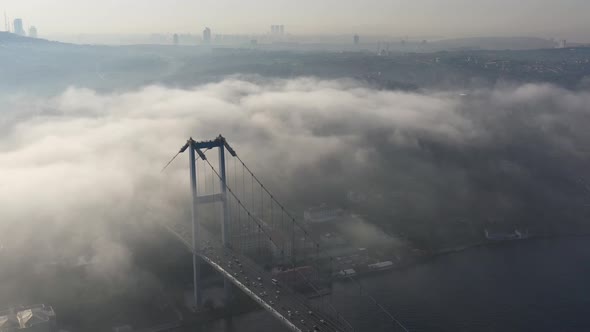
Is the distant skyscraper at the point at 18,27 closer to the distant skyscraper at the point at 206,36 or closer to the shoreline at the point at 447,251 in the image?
the distant skyscraper at the point at 206,36

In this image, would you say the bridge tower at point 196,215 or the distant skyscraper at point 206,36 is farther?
the distant skyscraper at point 206,36

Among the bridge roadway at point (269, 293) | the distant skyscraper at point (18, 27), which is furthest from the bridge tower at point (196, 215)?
the distant skyscraper at point (18, 27)

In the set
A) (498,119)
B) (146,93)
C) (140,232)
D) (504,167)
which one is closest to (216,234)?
(140,232)

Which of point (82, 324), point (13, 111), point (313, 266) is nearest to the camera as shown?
point (82, 324)

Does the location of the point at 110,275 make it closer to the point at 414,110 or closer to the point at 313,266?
the point at 313,266

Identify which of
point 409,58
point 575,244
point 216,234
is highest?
point 409,58

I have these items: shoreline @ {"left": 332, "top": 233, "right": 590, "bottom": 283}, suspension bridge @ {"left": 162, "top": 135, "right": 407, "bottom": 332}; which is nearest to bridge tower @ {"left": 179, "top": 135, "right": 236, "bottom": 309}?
suspension bridge @ {"left": 162, "top": 135, "right": 407, "bottom": 332}

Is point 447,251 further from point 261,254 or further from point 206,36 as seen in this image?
point 206,36
